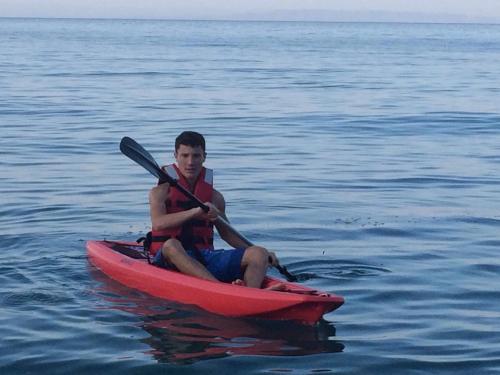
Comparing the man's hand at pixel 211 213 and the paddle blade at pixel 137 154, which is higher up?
the paddle blade at pixel 137 154

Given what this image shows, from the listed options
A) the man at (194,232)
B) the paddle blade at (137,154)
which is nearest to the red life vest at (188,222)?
the man at (194,232)

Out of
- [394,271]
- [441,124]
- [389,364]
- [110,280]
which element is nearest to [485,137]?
[441,124]

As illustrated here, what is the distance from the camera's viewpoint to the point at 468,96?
93.6 feet

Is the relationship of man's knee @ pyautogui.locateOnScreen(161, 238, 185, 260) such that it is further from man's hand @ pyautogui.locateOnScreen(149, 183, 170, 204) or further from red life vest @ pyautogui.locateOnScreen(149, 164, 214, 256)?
man's hand @ pyautogui.locateOnScreen(149, 183, 170, 204)

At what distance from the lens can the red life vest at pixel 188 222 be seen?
8.05 metres

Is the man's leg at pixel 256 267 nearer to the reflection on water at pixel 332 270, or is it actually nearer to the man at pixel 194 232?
the man at pixel 194 232

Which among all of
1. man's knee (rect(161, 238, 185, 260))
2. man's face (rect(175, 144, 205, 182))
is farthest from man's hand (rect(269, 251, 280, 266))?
man's face (rect(175, 144, 205, 182))

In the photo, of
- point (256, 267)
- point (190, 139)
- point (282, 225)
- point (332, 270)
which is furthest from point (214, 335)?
point (282, 225)

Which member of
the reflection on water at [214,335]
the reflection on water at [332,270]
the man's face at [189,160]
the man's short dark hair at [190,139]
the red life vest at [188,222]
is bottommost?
the reflection on water at [214,335]

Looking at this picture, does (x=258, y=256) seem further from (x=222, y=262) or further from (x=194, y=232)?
(x=194, y=232)

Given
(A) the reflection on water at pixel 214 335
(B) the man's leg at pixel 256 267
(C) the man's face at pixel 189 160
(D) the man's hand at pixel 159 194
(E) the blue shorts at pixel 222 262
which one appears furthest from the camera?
(D) the man's hand at pixel 159 194

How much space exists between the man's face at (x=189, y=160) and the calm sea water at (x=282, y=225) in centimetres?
96

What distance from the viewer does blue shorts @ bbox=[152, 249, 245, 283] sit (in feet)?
25.6

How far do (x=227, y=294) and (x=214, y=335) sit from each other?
336 mm
